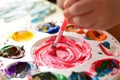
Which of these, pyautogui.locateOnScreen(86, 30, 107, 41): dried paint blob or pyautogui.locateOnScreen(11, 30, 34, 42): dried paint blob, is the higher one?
pyautogui.locateOnScreen(11, 30, 34, 42): dried paint blob

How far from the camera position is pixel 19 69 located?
57 cm

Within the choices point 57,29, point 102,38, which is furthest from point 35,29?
point 102,38

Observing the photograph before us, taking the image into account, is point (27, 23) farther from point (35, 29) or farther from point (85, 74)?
point (85, 74)

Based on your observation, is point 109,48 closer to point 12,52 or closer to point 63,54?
point 63,54

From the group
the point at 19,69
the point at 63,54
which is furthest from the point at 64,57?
the point at 19,69

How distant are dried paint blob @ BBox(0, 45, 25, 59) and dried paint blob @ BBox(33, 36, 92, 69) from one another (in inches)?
1.3

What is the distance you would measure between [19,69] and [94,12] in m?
0.20

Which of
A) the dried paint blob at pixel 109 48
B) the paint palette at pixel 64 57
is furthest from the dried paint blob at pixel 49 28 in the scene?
the dried paint blob at pixel 109 48

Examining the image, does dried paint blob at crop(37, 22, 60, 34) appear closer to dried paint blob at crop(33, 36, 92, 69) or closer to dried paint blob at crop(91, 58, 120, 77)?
dried paint blob at crop(33, 36, 92, 69)

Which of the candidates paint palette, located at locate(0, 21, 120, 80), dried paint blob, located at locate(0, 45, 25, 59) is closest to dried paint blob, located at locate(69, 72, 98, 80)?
paint palette, located at locate(0, 21, 120, 80)

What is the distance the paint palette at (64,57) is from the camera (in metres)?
0.55

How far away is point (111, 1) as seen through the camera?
52 cm

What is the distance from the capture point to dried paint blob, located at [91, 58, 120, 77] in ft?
1.84

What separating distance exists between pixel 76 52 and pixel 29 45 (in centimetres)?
12
